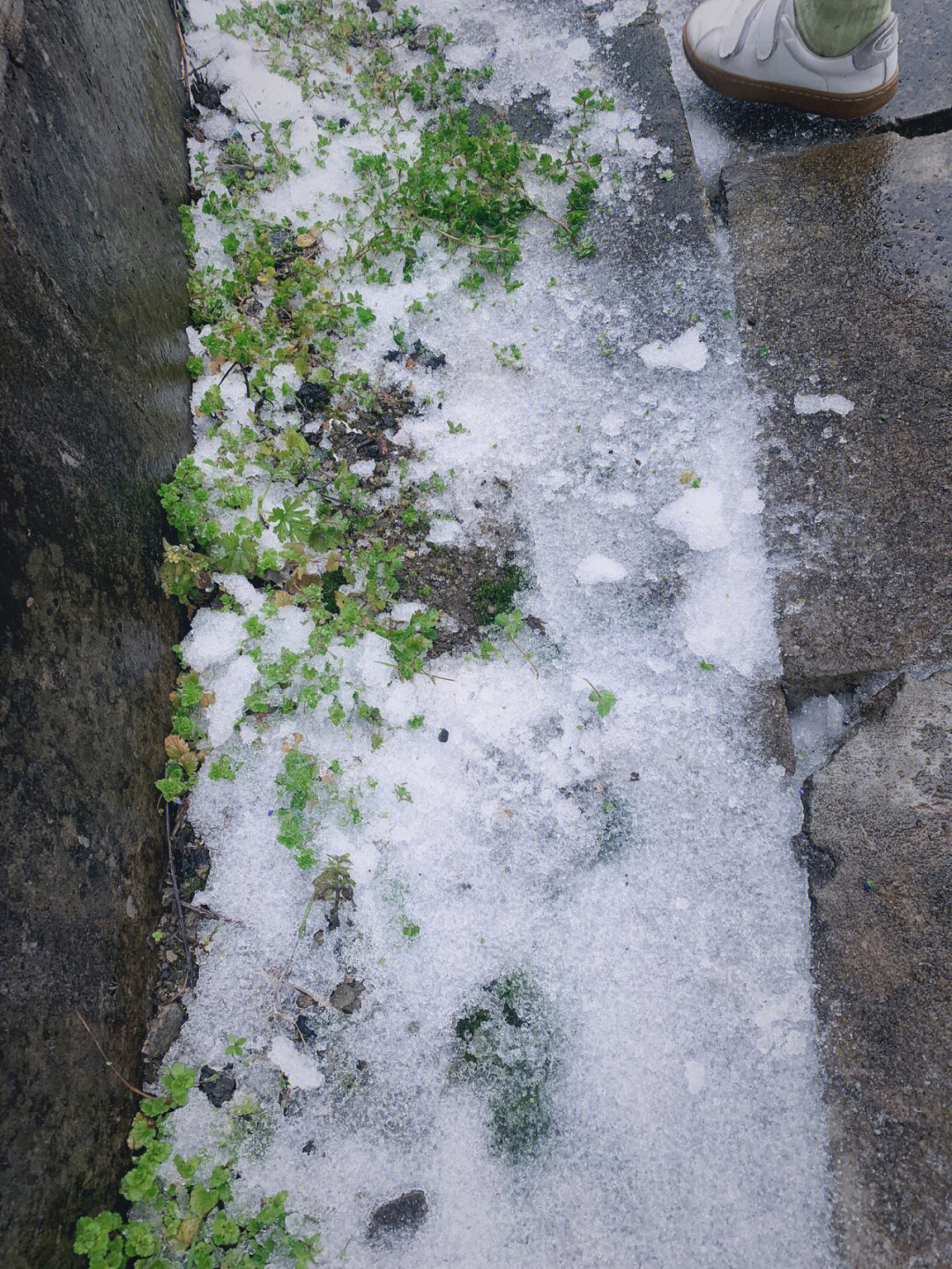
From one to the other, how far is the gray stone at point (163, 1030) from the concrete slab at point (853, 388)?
5.58 feet

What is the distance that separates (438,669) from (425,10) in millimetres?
2724

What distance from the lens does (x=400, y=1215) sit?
60.6 inches

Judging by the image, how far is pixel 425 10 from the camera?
287 cm

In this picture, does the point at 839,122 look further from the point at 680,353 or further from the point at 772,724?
the point at 772,724

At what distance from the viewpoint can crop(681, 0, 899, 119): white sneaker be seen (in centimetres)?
220

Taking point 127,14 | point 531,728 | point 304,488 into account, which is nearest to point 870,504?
point 531,728

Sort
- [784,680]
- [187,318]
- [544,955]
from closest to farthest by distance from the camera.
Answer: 1. [544,955]
2. [784,680]
3. [187,318]

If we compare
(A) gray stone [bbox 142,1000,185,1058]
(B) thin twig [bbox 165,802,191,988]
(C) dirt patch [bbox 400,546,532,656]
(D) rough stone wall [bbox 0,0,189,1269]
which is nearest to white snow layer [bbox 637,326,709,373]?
(C) dirt patch [bbox 400,546,532,656]

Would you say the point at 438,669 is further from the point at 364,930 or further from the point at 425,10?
the point at 425,10

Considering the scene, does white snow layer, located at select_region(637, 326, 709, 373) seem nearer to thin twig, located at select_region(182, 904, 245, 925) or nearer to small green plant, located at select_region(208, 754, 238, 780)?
small green plant, located at select_region(208, 754, 238, 780)

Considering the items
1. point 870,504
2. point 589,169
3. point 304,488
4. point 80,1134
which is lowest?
point 80,1134

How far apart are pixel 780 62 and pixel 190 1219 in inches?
138

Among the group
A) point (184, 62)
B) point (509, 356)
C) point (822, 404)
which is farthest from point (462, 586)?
point (184, 62)

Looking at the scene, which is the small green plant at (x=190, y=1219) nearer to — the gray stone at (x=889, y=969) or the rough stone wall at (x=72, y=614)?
the rough stone wall at (x=72, y=614)
